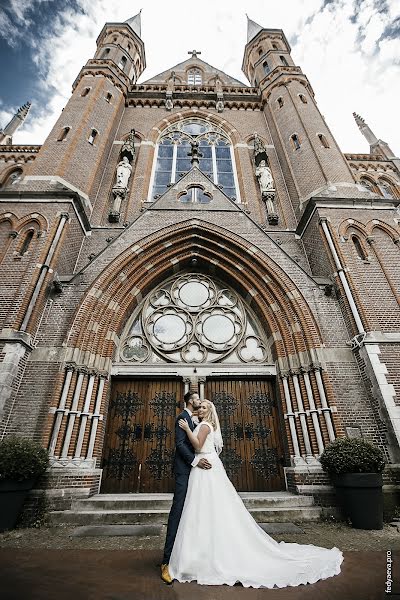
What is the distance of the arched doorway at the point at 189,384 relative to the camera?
6.98 m

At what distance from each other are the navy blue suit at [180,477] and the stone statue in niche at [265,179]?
893 cm

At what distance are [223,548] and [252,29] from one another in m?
26.8

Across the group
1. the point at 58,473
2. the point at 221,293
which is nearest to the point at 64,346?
the point at 58,473

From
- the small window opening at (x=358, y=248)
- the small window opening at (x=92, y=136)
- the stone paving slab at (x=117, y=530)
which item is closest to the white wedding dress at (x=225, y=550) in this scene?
the stone paving slab at (x=117, y=530)

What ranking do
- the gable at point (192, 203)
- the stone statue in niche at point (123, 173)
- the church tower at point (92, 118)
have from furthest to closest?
the stone statue in niche at point (123, 173)
the church tower at point (92, 118)
the gable at point (192, 203)

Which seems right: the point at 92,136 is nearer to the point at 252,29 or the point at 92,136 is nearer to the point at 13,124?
the point at 13,124

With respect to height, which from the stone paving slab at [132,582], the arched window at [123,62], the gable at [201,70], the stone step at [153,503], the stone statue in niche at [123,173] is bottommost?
the stone paving slab at [132,582]

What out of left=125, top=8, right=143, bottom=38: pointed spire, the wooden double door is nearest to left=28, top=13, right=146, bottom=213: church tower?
left=125, top=8, right=143, bottom=38: pointed spire

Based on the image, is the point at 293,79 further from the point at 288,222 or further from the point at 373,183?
the point at 288,222

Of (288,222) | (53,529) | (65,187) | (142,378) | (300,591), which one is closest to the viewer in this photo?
(300,591)

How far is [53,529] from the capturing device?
4.82m

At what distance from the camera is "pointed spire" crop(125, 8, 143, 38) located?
1933cm

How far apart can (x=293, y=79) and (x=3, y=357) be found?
1677 cm

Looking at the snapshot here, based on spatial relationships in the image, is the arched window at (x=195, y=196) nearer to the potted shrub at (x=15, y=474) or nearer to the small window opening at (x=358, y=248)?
the small window opening at (x=358, y=248)
